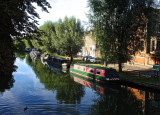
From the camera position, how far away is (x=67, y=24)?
4734cm

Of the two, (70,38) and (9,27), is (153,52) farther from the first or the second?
(9,27)

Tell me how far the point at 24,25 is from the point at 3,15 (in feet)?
7.75

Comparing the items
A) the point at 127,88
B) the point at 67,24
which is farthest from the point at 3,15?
the point at 67,24

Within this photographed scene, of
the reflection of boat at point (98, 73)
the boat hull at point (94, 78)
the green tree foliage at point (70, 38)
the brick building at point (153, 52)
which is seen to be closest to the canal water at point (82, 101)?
the boat hull at point (94, 78)

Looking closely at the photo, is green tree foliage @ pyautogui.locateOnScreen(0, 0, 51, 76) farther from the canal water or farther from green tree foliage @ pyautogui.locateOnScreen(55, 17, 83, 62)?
green tree foliage @ pyautogui.locateOnScreen(55, 17, 83, 62)

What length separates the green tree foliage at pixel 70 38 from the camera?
45.9m

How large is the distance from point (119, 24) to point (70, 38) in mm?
22503

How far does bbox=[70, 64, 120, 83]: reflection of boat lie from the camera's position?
2444cm

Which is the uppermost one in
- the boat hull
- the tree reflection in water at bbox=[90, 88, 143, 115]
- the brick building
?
the brick building

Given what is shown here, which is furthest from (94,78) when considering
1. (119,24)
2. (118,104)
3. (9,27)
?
(9,27)

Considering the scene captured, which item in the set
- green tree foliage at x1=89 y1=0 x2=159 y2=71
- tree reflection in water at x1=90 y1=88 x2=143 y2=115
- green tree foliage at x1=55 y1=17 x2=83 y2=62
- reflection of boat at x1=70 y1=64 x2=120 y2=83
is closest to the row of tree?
green tree foliage at x1=55 y1=17 x2=83 y2=62

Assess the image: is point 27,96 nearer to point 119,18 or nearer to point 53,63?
point 119,18

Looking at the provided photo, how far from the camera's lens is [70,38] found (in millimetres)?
46438

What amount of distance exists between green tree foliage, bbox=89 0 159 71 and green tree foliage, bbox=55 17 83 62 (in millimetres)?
19274
